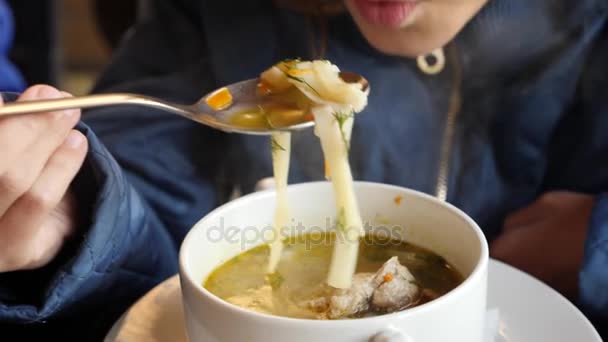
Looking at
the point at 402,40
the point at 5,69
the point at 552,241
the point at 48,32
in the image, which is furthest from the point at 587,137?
the point at 48,32

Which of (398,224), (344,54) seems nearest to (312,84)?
(398,224)

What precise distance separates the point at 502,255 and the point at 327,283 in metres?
0.37

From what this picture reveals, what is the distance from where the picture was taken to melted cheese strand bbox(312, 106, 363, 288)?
0.62 metres

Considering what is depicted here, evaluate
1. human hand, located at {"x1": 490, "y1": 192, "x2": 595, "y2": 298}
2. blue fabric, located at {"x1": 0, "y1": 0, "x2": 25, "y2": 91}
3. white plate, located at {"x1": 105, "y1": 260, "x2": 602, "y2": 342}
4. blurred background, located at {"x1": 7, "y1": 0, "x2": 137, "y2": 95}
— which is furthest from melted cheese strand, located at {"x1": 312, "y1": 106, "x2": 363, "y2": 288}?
blurred background, located at {"x1": 7, "y1": 0, "x2": 137, "y2": 95}

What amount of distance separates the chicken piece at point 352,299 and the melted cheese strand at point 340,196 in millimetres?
29

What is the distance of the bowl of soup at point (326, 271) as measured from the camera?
1.62ft

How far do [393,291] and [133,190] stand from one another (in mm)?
348

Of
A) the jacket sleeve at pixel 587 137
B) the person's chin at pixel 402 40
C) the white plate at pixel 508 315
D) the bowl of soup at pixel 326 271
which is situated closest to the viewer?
the bowl of soup at pixel 326 271

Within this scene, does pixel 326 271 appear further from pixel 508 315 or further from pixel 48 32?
pixel 48 32

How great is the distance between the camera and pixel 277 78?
2.18ft

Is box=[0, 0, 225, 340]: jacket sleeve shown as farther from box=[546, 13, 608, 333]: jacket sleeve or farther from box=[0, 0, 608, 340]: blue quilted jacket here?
box=[546, 13, 608, 333]: jacket sleeve

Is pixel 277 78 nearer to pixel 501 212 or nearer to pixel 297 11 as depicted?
pixel 297 11

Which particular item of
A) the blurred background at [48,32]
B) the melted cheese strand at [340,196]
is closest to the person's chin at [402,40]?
the melted cheese strand at [340,196]

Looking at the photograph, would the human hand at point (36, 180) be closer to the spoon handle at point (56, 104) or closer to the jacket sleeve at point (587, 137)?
the spoon handle at point (56, 104)
